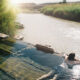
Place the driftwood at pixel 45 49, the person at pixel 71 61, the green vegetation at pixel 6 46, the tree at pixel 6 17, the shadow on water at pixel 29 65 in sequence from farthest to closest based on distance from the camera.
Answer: the tree at pixel 6 17 < the driftwood at pixel 45 49 < the green vegetation at pixel 6 46 < the person at pixel 71 61 < the shadow on water at pixel 29 65

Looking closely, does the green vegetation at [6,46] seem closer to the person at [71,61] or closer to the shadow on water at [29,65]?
the shadow on water at [29,65]

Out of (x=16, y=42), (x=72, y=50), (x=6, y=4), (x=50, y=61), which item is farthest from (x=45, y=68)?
(x=6, y=4)

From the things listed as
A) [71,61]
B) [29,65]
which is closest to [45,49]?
[71,61]

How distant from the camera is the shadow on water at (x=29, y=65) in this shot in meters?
4.68

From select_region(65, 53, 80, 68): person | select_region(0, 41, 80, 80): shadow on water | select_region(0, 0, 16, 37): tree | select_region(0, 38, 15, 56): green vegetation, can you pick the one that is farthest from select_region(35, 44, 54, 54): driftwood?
select_region(0, 0, 16, 37): tree

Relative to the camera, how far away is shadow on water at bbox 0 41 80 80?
15.4ft

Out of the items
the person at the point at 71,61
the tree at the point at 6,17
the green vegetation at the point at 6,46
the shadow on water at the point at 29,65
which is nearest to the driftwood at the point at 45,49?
the shadow on water at the point at 29,65

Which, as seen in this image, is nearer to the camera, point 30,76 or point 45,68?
point 30,76

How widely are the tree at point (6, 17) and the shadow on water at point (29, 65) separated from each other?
1418 millimetres

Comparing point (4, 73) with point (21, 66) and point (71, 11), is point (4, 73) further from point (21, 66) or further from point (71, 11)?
point (71, 11)

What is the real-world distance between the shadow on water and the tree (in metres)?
1.42

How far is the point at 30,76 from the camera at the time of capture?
182 inches

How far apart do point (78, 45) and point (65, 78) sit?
4.20m

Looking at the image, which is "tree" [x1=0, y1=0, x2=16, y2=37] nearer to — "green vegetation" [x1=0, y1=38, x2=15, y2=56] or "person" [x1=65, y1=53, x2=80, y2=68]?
"green vegetation" [x1=0, y1=38, x2=15, y2=56]
